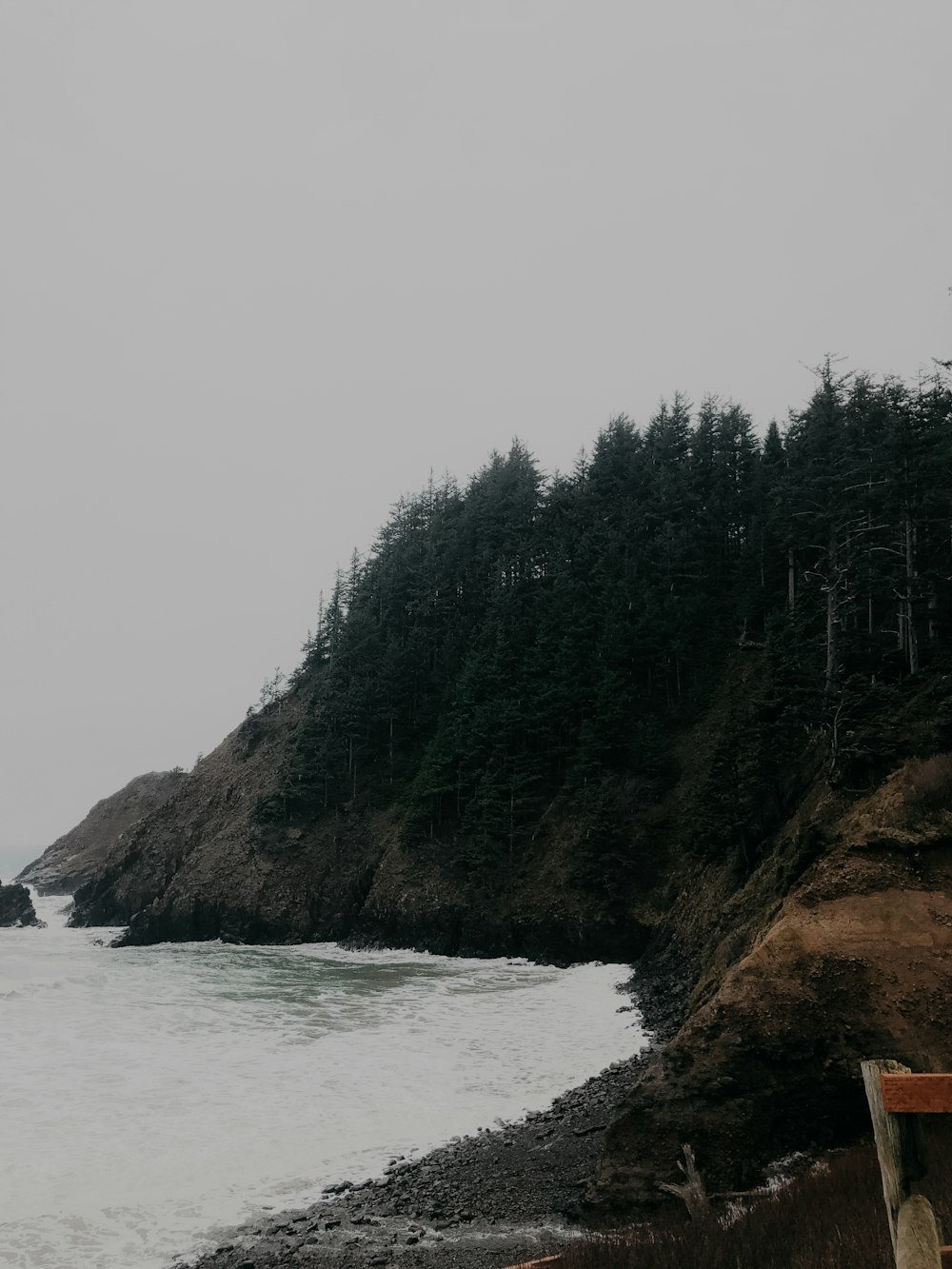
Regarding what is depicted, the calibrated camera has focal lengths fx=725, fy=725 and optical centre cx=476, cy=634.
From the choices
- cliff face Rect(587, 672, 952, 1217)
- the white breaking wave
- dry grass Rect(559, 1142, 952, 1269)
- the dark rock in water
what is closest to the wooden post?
dry grass Rect(559, 1142, 952, 1269)

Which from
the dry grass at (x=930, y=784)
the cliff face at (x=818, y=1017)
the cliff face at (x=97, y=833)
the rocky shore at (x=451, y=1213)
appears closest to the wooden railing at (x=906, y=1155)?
the rocky shore at (x=451, y=1213)

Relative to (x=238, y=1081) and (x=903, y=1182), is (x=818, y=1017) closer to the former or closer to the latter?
(x=903, y=1182)

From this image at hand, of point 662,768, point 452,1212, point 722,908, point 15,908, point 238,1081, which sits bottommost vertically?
point 15,908

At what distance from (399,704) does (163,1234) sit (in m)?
48.6

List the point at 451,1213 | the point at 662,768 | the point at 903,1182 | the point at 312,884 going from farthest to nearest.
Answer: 1. the point at 312,884
2. the point at 662,768
3. the point at 451,1213
4. the point at 903,1182

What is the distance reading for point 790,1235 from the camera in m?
7.33

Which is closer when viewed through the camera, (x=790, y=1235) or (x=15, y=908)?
(x=790, y=1235)

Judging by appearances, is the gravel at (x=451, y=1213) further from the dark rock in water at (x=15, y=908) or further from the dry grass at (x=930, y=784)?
the dark rock in water at (x=15, y=908)

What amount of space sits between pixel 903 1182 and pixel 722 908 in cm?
2304

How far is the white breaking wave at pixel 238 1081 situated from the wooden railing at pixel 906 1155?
10364 millimetres

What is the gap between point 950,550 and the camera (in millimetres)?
34594

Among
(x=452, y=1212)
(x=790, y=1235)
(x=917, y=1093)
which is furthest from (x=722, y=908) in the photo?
(x=917, y=1093)

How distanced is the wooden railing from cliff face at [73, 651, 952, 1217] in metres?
7.69

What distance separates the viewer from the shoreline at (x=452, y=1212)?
9.66 meters
